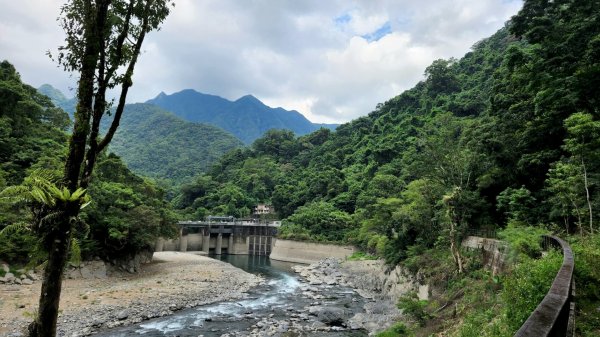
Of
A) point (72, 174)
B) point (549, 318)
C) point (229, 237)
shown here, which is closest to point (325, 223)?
point (229, 237)

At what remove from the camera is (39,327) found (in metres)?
6.68

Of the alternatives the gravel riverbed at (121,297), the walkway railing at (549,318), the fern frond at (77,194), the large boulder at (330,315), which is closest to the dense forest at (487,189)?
the fern frond at (77,194)

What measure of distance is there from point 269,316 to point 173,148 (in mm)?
152915

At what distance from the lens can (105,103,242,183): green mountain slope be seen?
145 m

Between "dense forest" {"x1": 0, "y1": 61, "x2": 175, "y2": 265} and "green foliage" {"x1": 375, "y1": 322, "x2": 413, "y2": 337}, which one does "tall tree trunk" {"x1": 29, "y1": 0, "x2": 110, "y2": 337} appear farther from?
"dense forest" {"x1": 0, "y1": 61, "x2": 175, "y2": 265}

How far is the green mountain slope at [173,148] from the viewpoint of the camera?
14462cm

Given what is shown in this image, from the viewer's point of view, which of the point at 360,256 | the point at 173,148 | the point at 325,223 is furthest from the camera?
the point at 173,148

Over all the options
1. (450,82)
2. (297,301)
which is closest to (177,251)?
(297,301)

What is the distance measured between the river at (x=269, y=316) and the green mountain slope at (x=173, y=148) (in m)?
111

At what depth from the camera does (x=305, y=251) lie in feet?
194

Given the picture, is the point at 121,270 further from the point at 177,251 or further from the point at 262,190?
the point at 262,190

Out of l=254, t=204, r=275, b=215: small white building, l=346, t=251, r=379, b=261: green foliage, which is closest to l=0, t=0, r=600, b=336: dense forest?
l=346, t=251, r=379, b=261: green foliage

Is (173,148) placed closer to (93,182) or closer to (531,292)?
(93,182)

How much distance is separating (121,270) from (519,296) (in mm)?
36553
